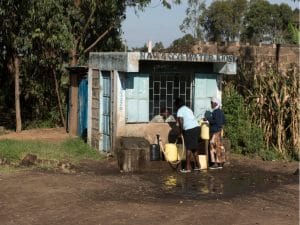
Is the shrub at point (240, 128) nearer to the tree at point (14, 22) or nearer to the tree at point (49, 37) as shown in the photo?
the tree at point (49, 37)

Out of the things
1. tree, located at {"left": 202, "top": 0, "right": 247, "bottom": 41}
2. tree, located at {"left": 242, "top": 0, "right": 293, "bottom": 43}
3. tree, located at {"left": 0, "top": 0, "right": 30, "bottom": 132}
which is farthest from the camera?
tree, located at {"left": 202, "top": 0, "right": 247, "bottom": 41}

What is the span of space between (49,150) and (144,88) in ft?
9.27

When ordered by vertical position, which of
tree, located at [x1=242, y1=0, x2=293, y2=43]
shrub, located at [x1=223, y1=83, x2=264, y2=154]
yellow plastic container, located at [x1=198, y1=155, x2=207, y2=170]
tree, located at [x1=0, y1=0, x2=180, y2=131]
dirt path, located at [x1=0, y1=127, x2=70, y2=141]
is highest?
tree, located at [x1=242, y1=0, x2=293, y2=43]

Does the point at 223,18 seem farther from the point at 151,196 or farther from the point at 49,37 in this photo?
the point at 151,196

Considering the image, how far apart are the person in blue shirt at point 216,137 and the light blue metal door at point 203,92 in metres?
1.40

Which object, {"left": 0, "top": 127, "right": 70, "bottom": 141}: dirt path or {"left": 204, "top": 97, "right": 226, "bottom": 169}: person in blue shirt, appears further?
{"left": 0, "top": 127, "right": 70, "bottom": 141}: dirt path

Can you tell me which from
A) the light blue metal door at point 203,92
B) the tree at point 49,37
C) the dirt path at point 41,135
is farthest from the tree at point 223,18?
the light blue metal door at point 203,92

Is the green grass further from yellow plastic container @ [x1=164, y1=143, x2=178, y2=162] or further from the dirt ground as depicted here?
yellow plastic container @ [x1=164, y1=143, x2=178, y2=162]

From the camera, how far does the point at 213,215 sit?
8.09 meters

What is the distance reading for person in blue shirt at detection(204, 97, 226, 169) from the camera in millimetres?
12859

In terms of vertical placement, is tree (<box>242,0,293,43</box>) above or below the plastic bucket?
above

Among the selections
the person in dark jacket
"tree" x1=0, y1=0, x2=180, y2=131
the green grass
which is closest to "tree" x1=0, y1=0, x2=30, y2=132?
"tree" x1=0, y1=0, x2=180, y2=131

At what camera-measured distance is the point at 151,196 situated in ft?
31.4

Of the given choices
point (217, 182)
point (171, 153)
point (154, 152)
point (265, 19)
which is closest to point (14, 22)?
point (154, 152)
